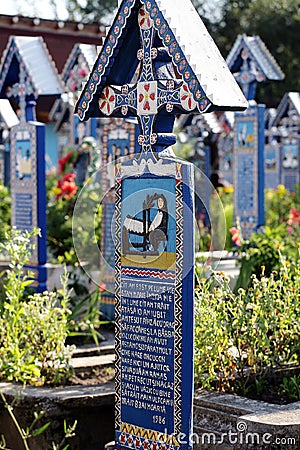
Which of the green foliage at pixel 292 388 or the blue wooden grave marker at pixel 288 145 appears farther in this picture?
the blue wooden grave marker at pixel 288 145

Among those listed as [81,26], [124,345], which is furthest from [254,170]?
[81,26]

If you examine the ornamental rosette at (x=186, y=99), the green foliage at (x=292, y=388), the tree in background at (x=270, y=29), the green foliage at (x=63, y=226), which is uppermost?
the tree in background at (x=270, y=29)

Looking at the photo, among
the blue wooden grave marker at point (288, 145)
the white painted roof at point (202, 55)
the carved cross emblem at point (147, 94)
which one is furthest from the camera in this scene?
the blue wooden grave marker at point (288, 145)

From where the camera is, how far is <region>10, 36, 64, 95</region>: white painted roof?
796cm

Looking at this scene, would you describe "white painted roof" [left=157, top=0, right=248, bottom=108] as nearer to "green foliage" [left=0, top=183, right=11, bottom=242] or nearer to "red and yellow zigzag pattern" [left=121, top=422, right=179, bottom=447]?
"red and yellow zigzag pattern" [left=121, top=422, right=179, bottom=447]

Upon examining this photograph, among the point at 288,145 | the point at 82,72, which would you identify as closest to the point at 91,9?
the point at 288,145

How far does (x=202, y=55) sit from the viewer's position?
14.1 feet

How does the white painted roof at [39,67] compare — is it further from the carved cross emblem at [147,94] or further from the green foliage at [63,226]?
the carved cross emblem at [147,94]

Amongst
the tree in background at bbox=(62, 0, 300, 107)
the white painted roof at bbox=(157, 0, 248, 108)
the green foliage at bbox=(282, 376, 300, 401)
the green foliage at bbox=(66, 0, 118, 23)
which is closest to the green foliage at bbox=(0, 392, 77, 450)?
the green foliage at bbox=(282, 376, 300, 401)

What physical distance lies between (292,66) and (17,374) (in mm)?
27005

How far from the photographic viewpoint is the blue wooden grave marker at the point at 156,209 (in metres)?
4.29

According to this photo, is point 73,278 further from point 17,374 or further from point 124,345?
point 124,345

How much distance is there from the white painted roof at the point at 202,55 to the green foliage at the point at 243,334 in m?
1.30

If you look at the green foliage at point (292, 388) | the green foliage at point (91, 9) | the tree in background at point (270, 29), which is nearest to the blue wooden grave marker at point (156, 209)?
the green foliage at point (292, 388)
